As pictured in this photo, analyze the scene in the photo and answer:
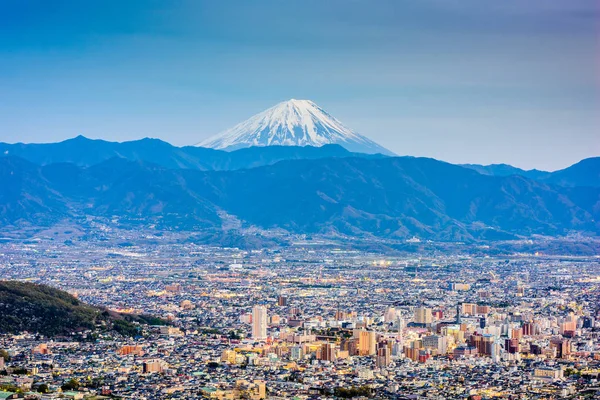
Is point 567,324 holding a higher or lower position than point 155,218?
lower

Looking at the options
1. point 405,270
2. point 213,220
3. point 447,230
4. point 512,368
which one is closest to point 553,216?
point 447,230

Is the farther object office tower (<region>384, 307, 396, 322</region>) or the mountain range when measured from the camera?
the mountain range

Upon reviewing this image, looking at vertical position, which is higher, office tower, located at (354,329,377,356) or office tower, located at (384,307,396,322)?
office tower, located at (384,307,396,322)

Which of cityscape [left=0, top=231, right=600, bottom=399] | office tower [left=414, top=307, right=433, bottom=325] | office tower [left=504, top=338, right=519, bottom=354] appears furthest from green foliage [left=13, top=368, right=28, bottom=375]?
office tower [left=414, top=307, right=433, bottom=325]

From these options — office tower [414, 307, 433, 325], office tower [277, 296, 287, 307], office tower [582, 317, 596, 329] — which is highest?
office tower [277, 296, 287, 307]

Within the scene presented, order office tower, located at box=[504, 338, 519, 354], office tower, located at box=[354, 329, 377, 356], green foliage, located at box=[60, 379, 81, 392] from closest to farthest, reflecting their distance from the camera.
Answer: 1. green foliage, located at box=[60, 379, 81, 392]
2. office tower, located at box=[354, 329, 377, 356]
3. office tower, located at box=[504, 338, 519, 354]

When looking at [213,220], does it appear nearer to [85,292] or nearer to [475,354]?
[85,292]

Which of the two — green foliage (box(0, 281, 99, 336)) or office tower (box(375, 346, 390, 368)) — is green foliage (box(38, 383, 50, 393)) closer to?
office tower (box(375, 346, 390, 368))

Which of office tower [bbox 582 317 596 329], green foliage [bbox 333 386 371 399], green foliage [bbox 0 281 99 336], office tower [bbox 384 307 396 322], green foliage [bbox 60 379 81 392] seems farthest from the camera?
office tower [bbox 384 307 396 322]

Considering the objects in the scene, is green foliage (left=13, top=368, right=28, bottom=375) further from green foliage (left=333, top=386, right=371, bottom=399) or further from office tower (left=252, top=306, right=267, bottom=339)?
office tower (left=252, top=306, right=267, bottom=339)
